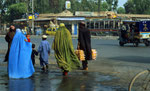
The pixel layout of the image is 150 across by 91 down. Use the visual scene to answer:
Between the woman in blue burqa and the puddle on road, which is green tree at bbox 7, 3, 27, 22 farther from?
the woman in blue burqa

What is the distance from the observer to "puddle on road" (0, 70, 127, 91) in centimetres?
814

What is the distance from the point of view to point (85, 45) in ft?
38.3

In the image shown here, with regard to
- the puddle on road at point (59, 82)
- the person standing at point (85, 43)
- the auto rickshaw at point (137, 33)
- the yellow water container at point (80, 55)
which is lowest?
the auto rickshaw at point (137, 33)

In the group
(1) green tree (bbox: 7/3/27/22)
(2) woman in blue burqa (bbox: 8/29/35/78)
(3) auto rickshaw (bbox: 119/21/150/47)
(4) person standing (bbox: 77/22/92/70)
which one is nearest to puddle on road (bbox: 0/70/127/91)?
(2) woman in blue burqa (bbox: 8/29/35/78)

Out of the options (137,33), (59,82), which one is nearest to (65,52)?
(59,82)

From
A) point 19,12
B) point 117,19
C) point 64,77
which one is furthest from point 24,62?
point 19,12

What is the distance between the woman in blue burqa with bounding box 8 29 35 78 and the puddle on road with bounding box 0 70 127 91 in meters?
0.26

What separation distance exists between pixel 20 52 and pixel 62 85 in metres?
1.97

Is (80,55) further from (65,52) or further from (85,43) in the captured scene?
(65,52)

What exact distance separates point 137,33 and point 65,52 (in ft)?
60.4

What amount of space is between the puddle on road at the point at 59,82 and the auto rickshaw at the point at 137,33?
17393 mm

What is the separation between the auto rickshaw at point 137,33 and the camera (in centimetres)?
2783

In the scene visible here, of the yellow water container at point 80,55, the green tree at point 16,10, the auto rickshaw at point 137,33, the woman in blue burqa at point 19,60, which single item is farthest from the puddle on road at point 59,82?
the green tree at point 16,10

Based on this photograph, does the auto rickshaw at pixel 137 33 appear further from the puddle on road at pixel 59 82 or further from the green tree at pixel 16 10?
the green tree at pixel 16 10
